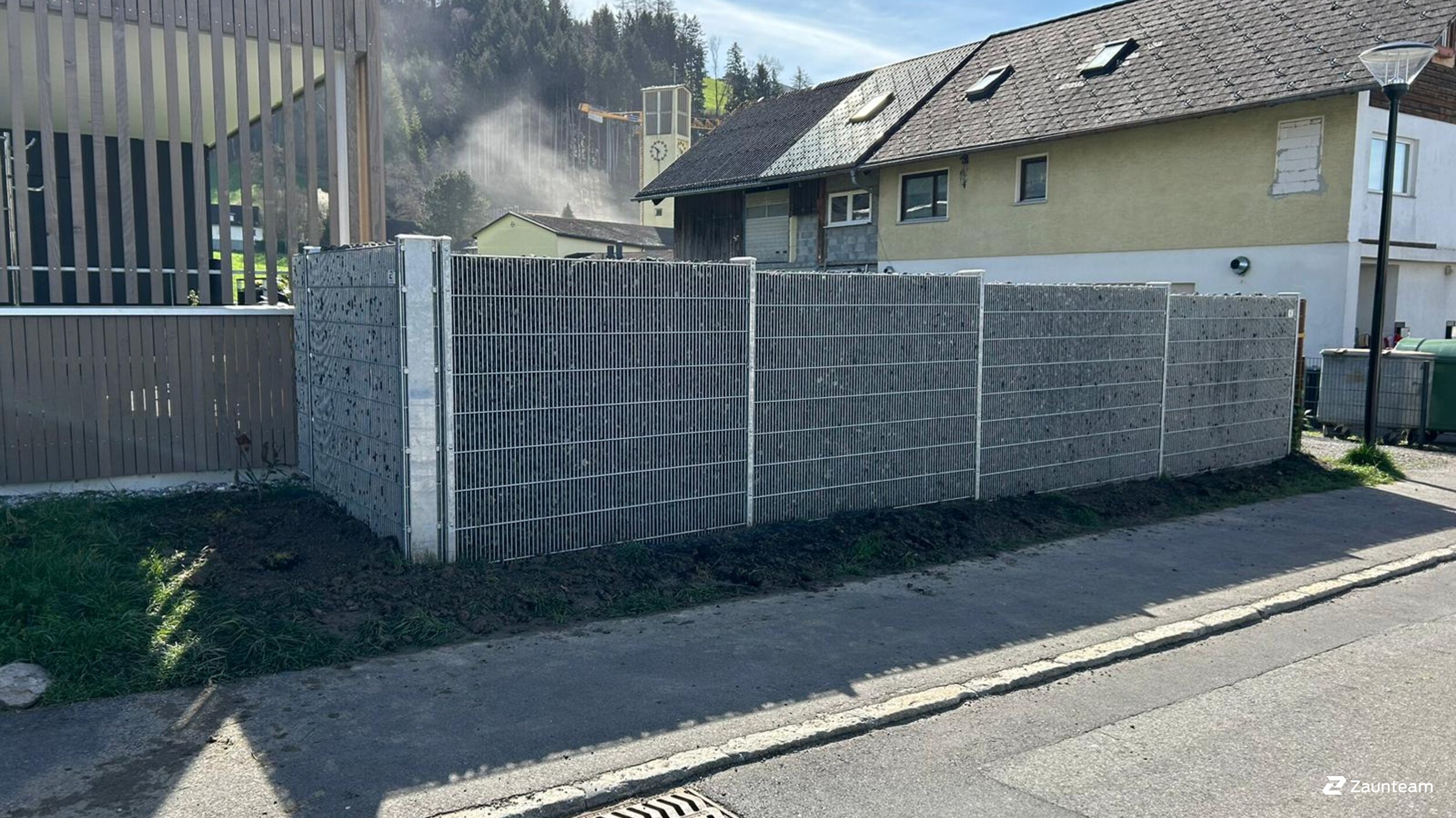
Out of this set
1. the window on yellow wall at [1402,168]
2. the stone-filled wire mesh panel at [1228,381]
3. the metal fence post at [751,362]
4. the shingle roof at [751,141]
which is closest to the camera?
the metal fence post at [751,362]

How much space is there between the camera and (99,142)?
341 inches

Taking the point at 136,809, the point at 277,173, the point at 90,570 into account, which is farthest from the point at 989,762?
the point at 277,173

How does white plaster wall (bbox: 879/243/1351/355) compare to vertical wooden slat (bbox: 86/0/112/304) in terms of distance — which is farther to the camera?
white plaster wall (bbox: 879/243/1351/355)

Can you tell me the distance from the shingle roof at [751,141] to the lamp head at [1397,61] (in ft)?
61.9

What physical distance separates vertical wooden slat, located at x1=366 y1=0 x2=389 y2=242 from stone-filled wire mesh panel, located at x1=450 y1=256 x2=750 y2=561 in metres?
3.32

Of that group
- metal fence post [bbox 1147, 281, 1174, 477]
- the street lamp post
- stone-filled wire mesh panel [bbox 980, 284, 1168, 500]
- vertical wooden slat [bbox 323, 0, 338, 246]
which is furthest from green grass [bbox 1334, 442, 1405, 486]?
vertical wooden slat [bbox 323, 0, 338, 246]

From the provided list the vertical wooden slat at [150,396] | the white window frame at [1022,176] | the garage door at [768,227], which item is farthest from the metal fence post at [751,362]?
the garage door at [768,227]

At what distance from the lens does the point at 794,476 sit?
820cm

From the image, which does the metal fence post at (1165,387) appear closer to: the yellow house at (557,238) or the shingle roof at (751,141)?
the shingle roof at (751,141)

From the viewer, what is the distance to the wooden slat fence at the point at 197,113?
27.5ft

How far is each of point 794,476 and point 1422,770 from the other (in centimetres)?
455

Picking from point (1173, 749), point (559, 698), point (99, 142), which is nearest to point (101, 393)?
point (99, 142)

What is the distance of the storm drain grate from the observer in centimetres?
404

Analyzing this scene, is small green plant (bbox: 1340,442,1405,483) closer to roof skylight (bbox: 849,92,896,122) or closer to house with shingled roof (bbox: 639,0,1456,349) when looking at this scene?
house with shingled roof (bbox: 639,0,1456,349)
